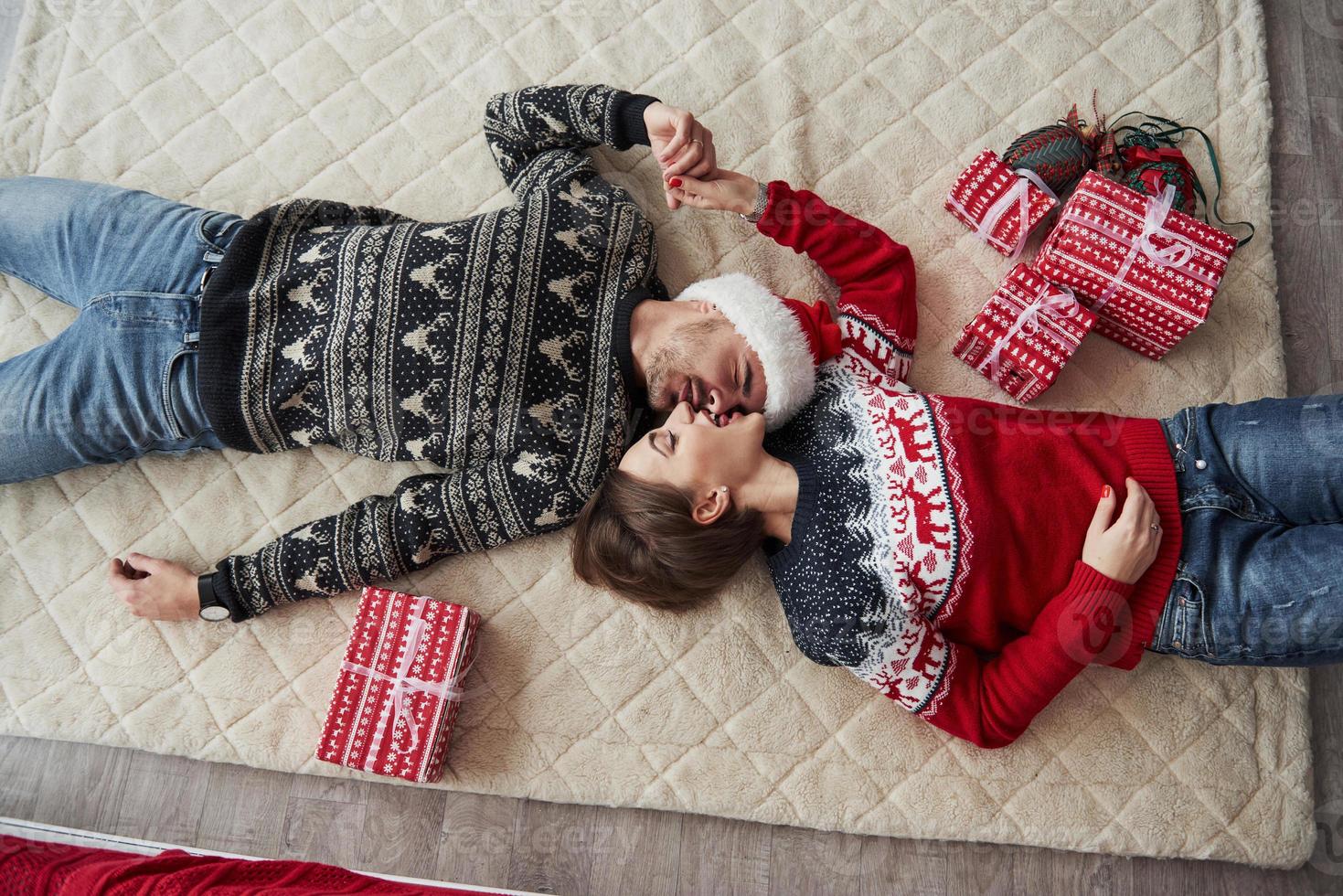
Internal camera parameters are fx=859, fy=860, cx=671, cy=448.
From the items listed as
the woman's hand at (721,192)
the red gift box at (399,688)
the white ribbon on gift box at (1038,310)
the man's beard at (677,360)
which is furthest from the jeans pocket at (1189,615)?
the red gift box at (399,688)

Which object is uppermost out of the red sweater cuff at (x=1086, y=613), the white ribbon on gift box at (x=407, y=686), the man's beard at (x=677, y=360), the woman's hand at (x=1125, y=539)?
the man's beard at (x=677, y=360)

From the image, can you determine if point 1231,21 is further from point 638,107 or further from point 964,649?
point 964,649

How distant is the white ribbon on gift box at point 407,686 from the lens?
121cm

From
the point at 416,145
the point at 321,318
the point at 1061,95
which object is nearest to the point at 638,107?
the point at 416,145

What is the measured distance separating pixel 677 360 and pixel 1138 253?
27.5 inches

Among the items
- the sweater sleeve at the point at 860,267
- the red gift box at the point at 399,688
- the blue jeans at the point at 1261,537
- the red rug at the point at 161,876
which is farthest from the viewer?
the sweater sleeve at the point at 860,267

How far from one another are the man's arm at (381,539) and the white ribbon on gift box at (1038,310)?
2.29 ft

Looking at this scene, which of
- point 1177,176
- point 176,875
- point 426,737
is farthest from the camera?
point 1177,176

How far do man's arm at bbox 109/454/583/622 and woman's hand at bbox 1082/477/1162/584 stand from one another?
0.70m

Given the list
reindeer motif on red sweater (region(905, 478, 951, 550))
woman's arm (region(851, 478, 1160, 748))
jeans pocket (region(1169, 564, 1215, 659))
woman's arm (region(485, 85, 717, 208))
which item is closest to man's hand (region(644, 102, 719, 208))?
woman's arm (region(485, 85, 717, 208))

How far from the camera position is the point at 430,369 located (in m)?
1.22

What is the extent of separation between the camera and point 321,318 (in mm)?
1246

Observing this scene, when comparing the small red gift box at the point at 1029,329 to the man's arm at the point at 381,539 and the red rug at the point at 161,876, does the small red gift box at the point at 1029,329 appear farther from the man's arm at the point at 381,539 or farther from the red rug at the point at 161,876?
the red rug at the point at 161,876

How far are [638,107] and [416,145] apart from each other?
42cm
